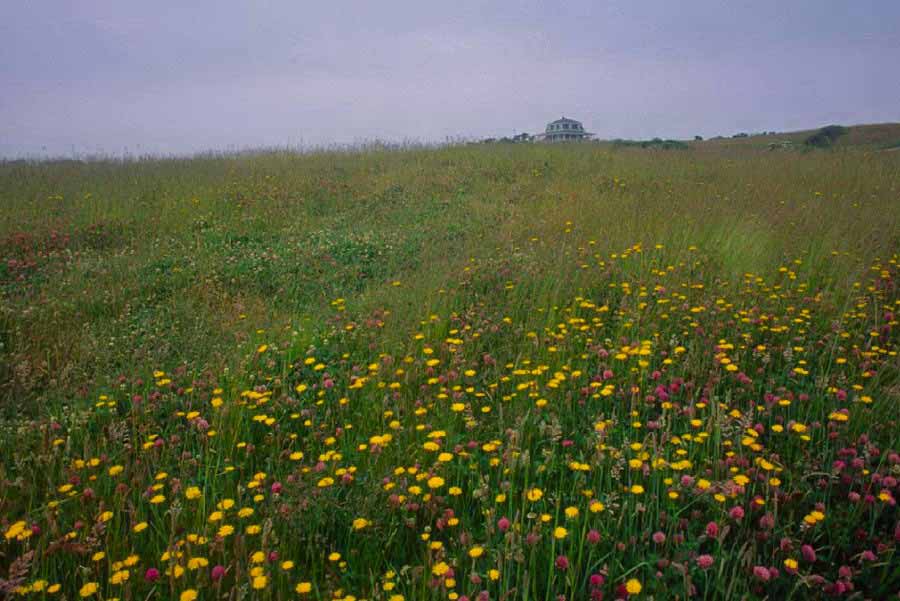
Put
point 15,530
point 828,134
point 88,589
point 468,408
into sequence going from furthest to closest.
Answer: point 828,134
point 468,408
point 15,530
point 88,589

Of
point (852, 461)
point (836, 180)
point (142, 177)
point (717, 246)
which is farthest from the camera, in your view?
point (142, 177)

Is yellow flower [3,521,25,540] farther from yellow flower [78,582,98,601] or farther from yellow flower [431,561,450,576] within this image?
yellow flower [431,561,450,576]

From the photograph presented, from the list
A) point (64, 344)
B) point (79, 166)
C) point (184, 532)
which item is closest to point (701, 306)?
point (184, 532)

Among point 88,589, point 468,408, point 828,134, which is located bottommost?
point 88,589

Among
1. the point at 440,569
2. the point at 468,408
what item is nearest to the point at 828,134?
the point at 468,408

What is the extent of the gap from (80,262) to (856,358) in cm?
825

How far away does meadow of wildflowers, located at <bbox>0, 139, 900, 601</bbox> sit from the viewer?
6.88ft

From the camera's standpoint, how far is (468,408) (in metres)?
3.17

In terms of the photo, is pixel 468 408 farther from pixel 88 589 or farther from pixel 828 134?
pixel 828 134

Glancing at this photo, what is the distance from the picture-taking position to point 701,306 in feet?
14.1

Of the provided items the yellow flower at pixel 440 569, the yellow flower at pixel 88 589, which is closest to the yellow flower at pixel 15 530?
the yellow flower at pixel 88 589

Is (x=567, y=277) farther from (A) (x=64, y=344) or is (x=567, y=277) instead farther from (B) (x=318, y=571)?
(A) (x=64, y=344)

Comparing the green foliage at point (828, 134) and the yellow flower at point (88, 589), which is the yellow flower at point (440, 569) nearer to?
the yellow flower at point (88, 589)

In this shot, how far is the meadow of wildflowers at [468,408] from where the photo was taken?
210 cm
